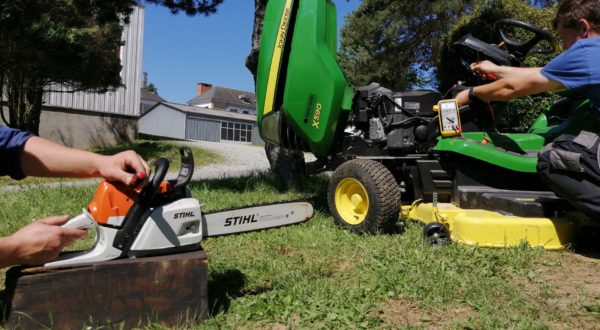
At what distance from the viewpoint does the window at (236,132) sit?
46.9m

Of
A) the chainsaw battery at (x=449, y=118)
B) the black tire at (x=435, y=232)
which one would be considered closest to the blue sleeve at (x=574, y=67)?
the chainsaw battery at (x=449, y=118)

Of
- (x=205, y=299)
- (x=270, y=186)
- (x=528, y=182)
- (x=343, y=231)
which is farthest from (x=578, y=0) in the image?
(x=270, y=186)

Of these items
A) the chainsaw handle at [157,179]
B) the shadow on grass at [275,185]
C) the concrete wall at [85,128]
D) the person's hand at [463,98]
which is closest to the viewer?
the chainsaw handle at [157,179]

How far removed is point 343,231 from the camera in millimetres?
3854

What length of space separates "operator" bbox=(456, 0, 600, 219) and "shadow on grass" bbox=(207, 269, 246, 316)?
1.98 meters

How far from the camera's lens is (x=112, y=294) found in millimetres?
2074

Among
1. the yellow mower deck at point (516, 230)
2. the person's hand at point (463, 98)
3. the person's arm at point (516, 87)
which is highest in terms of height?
the person's arm at point (516, 87)

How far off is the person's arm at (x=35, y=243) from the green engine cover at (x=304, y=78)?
2.46 metres

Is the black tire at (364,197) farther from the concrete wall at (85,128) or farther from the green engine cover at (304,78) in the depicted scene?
the concrete wall at (85,128)

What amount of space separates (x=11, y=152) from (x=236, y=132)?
151 feet

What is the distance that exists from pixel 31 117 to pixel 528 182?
1996 cm

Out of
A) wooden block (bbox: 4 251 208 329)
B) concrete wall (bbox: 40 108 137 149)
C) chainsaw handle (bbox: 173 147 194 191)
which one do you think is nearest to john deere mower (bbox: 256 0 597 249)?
chainsaw handle (bbox: 173 147 194 191)

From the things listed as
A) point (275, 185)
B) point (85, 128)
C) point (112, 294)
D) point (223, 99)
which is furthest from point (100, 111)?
point (223, 99)

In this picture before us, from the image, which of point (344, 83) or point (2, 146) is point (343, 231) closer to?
point (344, 83)
